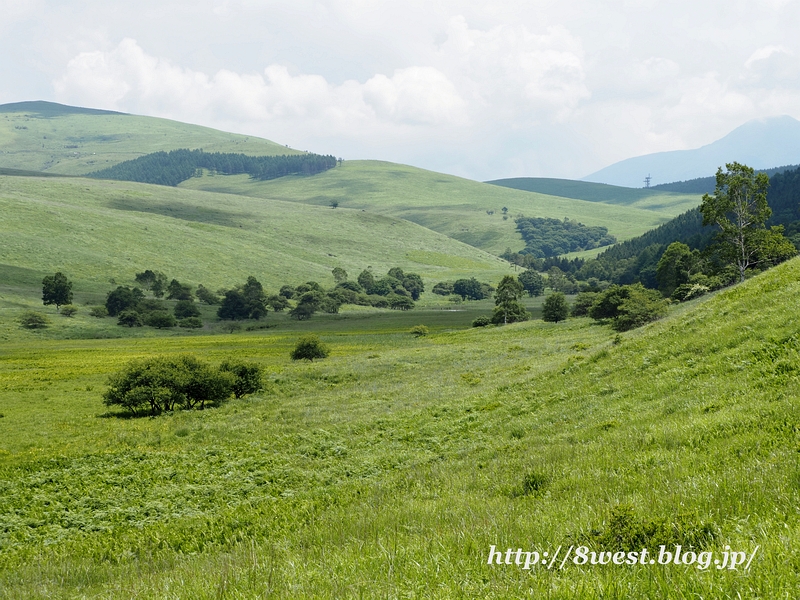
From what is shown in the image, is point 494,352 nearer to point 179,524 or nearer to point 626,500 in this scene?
point 179,524

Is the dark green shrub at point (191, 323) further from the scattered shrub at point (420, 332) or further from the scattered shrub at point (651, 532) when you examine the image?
the scattered shrub at point (651, 532)

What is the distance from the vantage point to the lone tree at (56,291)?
12500 centimetres

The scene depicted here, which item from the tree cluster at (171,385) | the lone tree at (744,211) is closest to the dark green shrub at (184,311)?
the tree cluster at (171,385)

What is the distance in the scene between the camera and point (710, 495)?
6.91 metres

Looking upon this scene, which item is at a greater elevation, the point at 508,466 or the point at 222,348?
the point at 508,466

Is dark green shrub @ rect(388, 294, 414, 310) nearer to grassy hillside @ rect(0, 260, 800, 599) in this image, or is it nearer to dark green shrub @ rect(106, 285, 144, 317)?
dark green shrub @ rect(106, 285, 144, 317)

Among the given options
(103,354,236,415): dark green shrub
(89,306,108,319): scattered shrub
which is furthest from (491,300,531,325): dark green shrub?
(89,306,108,319): scattered shrub

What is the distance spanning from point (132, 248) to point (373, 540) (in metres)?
213

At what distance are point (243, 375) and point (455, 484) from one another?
35.3 meters

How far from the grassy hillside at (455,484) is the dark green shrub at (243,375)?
880cm

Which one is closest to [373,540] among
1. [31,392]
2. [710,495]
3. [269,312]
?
[710,495]

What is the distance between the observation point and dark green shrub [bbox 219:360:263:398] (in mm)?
43281

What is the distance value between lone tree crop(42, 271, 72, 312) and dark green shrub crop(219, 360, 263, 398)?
105 m

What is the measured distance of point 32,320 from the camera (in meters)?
106
